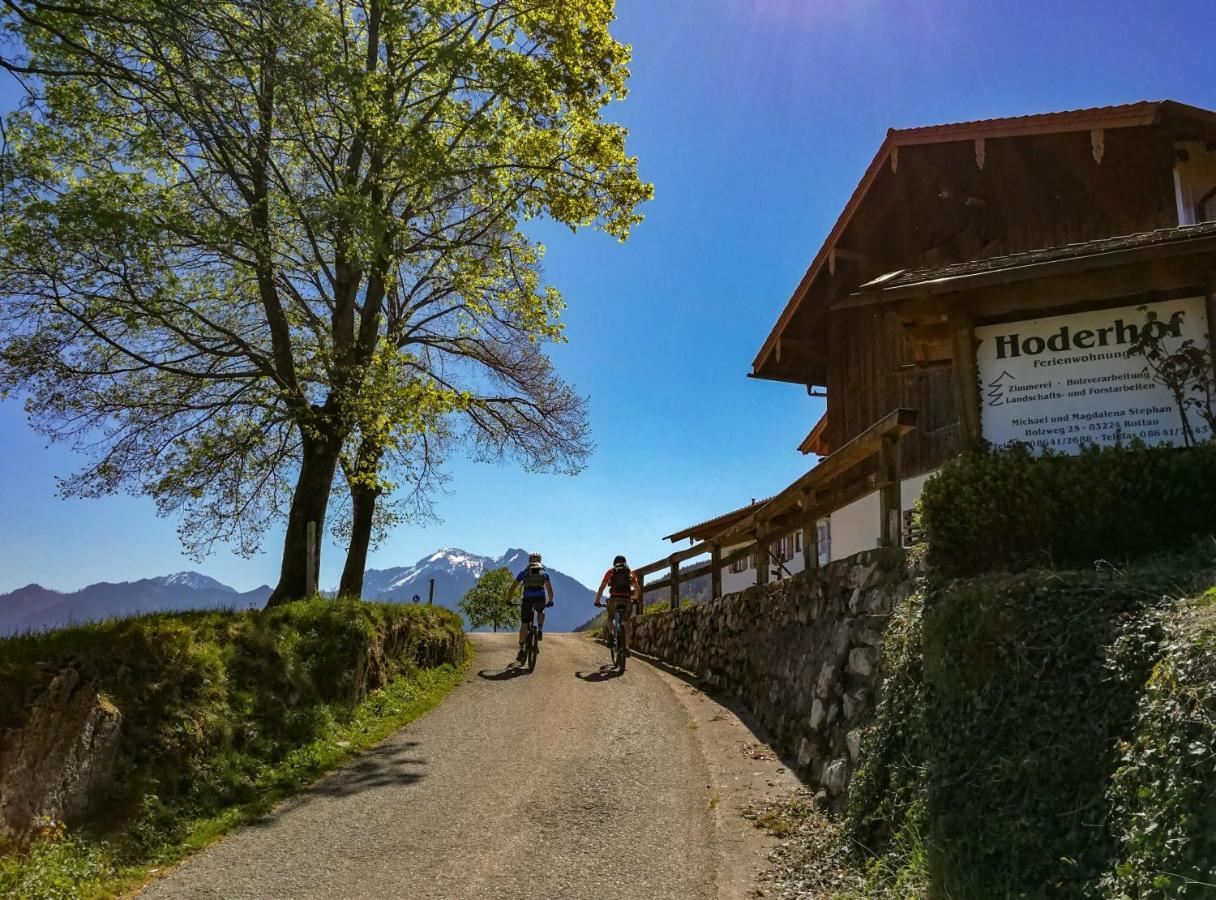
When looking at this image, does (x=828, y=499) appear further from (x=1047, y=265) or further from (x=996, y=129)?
(x=996, y=129)

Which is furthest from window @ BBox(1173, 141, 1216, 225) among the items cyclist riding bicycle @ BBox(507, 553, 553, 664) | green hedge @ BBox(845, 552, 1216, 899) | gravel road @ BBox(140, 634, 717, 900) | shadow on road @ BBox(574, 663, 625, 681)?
cyclist riding bicycle @ BBox(507, 553, 553, 664)

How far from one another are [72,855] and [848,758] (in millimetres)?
5551

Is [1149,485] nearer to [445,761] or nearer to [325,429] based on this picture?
[445,761]

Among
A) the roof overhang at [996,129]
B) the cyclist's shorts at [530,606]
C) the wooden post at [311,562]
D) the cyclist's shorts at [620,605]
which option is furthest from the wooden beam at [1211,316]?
the wooden post at [311,562]

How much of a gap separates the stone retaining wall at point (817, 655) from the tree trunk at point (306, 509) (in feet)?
22.2

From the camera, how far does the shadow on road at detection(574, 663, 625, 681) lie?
13266mm

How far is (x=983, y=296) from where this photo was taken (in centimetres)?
749

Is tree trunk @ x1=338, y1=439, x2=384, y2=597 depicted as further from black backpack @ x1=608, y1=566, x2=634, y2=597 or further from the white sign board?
the white sign board

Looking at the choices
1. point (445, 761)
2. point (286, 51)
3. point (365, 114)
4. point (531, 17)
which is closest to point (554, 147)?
point (531, 17)

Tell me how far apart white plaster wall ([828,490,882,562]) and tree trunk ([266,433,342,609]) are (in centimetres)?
875

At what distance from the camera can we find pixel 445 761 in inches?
334

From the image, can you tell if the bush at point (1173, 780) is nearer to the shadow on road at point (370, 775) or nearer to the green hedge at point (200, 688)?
the shadow on road at point (370, 775)

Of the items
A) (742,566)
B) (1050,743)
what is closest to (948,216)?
(1050,743)

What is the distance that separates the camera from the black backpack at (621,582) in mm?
15016
